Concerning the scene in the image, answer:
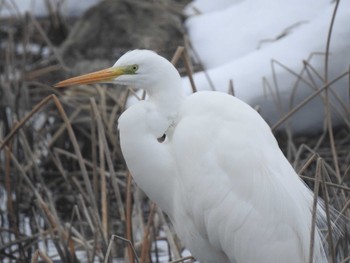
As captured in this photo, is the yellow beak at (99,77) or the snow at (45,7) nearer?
the yellow beak at (99,77)

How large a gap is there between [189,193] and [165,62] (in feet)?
1.65

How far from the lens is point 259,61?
5.69m

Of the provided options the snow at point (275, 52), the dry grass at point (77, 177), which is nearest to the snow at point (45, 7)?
the dry grass at point (77, 177)

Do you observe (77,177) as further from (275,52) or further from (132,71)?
(132,71)

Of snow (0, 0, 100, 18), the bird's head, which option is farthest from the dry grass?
snow (0, 0, 100, 18)

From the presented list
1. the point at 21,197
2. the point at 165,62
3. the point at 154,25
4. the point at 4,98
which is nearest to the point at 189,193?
the point at 165,62

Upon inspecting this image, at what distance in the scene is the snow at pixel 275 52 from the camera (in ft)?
18.0

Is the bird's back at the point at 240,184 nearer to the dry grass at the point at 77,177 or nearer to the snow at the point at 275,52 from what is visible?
the dry grass at the point at 77,177

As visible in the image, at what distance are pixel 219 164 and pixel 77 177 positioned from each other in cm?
237

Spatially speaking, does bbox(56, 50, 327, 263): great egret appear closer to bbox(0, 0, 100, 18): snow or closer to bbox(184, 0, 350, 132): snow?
bbox(184, 0, 350, 132): snow

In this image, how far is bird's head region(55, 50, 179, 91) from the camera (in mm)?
3295

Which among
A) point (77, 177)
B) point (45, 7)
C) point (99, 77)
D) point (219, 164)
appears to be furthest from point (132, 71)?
point (45, 7)

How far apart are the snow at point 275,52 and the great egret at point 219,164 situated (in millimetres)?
1480

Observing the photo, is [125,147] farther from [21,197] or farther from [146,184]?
[21,197]
